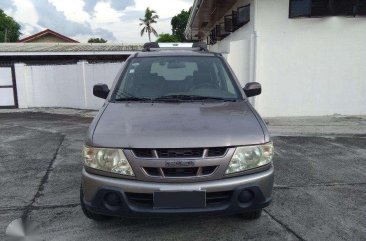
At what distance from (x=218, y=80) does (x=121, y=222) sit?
197cm

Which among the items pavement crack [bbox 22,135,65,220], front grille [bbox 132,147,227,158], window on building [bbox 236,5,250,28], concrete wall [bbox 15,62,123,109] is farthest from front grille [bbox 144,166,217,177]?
concrete wall [bbox 15,62,123,109]

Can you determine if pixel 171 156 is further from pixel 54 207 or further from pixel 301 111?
pixel 301 111

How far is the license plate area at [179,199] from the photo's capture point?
2.89 metres

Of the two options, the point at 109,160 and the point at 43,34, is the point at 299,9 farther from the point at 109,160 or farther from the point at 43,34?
the point at 43,34

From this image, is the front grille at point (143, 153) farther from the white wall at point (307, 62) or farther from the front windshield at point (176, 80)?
the white wall at point (307, 62)

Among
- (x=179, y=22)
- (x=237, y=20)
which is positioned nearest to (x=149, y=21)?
(x=179, y=22)

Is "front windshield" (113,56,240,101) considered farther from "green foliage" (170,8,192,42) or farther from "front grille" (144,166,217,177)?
"green foliage" (170,8,192,42)

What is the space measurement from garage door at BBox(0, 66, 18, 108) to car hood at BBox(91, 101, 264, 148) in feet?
39.8

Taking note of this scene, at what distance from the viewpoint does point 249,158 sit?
306 cm

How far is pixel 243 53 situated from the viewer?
984cm

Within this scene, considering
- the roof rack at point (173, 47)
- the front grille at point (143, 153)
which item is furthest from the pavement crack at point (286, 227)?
the roof rack at point (173, 47)

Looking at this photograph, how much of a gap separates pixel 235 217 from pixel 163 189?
1.20m

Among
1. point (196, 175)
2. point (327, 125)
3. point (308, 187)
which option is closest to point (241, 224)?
point (196, 175)

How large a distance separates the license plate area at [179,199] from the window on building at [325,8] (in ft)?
26.4
